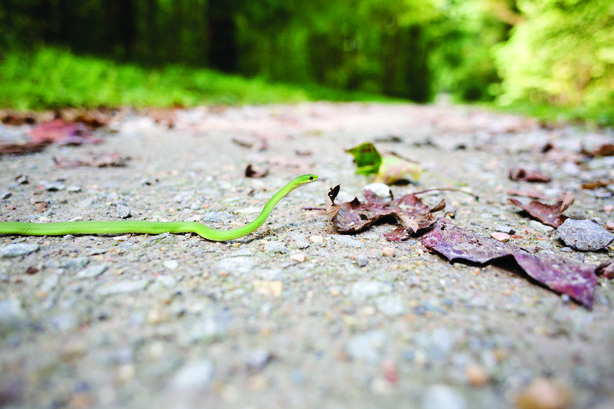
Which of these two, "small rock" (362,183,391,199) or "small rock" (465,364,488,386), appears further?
"small rock" (362,183,391,199)

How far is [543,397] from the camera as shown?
916mm

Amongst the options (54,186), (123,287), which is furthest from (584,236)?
(54,186)

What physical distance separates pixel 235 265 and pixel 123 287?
1.41ft

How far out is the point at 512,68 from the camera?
12.9 metres

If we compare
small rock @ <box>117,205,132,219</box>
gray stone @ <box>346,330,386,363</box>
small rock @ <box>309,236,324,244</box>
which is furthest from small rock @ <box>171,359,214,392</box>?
small rock @ <box>117,205,132,219</box>

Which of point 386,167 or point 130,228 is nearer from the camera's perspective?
point 130,228

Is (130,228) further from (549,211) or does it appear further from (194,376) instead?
(549,211)

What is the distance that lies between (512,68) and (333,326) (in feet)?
48.0

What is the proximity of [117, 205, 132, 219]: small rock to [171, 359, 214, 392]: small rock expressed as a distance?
1.41m

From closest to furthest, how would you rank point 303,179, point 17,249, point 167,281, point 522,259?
point 167,281 → point 522,259 → point 17,249 → point 303,179

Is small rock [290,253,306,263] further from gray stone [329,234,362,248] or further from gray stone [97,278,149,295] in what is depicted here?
gray stone [97,278,149,295]

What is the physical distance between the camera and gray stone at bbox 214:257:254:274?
153cm

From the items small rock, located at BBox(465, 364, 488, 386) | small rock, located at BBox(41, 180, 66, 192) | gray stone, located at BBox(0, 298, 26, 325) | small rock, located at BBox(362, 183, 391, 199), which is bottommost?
small rock, located at BBox(41, 180, 66, 192)

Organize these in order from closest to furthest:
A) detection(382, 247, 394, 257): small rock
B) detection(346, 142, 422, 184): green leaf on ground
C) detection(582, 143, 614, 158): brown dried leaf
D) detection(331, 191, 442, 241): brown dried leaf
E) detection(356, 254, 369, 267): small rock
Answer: detection(356, 254, 369, 267): small rock
detection(382, 247, 394, 257): small rock
detection(331, 191, 442, 241): brown dried leaf
detection(346, 142, 422, 184): green leaf on ground
detection(582, 143, 614, 158): brown dried leaf
